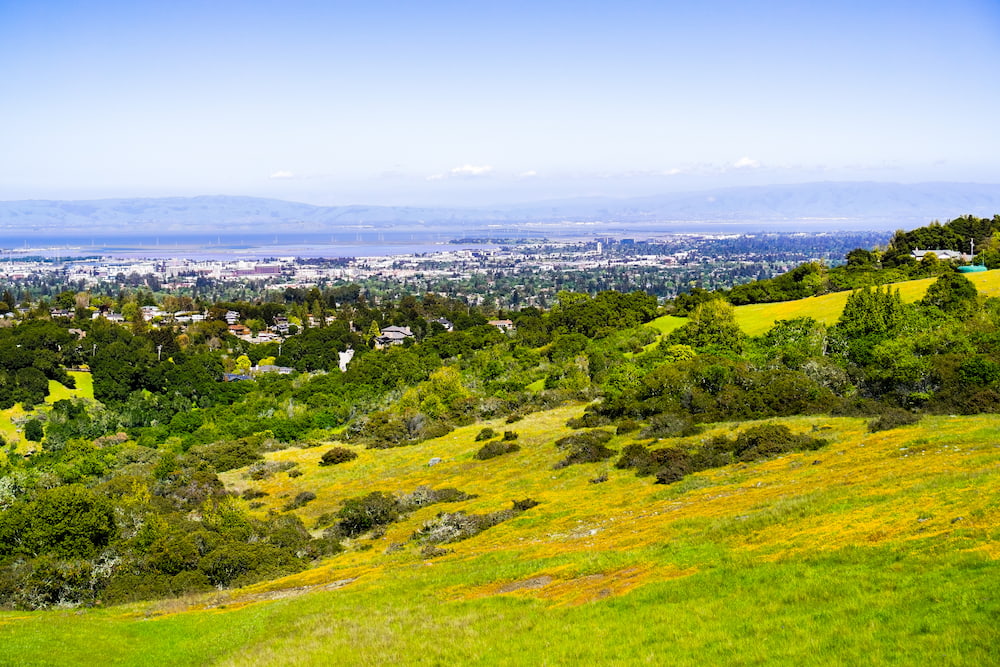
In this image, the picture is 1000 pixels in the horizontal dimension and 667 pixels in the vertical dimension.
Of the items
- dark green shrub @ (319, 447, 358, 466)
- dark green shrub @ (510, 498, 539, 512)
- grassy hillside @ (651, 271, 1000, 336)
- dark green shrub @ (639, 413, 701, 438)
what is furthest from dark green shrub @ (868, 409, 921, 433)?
grassy hillside @ (651, 271, 1000, 336)

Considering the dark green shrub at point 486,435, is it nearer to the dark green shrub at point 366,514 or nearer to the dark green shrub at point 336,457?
the dark green shrub at point 336,457

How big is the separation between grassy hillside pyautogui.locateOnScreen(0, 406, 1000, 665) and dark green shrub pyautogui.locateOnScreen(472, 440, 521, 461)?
1171 cm

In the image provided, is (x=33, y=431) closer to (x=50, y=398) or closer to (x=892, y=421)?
(x=50, y=398)

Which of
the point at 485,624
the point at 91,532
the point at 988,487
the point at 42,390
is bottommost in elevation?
the point at 42,390

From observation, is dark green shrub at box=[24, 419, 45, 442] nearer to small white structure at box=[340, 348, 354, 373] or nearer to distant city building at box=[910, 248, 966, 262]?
small white structure at box=[340, 348, 354, 373]

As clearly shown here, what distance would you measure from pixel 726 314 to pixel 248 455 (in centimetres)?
3957

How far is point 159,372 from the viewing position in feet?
260

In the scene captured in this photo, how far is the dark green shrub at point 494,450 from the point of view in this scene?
38.6 meters

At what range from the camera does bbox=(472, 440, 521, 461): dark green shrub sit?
3859cm

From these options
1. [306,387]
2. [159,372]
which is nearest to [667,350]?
[306,387]

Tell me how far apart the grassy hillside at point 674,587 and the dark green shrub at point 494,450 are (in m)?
11.7

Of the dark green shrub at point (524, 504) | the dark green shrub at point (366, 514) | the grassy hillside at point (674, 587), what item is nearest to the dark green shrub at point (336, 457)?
the dark green shrub at point (366, 514)

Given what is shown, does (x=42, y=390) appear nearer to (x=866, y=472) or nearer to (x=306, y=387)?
(x=306, y=387)

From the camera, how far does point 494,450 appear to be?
128 ft
